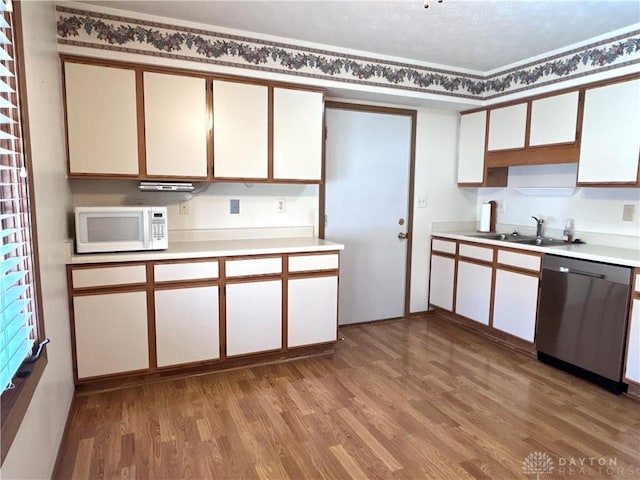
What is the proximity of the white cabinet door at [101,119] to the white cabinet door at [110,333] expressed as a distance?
0.84m

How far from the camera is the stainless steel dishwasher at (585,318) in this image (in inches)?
104

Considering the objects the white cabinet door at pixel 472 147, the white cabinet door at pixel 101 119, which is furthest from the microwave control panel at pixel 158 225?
the white cabinet door at pixel 472 147

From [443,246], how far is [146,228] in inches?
109

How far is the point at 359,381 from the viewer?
9.34 feet

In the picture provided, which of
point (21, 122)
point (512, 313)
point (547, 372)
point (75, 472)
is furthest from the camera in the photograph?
point (512, 313)

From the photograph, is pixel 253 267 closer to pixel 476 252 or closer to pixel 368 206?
pixel 368 206

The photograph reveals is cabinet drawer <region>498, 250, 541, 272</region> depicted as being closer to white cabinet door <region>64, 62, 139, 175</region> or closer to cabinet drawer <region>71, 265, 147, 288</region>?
cabinet drawer <region>71, 265, 147, 288</region>

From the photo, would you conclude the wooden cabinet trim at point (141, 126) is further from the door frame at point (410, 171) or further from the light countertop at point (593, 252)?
the light countertop at point (593, 252)

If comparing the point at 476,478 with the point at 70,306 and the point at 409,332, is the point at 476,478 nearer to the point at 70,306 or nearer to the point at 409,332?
the point at 409,332

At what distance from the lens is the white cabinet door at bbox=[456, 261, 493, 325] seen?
360 cm

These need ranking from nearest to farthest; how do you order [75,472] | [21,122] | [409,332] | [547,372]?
[21,122] → [75,472] → [547,372] → [409,332]

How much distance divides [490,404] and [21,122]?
281 centimetres

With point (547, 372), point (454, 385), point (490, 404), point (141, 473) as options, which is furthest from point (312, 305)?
point (547, 372)

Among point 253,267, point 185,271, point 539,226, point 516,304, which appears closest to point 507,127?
point 539,226
